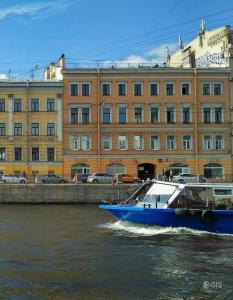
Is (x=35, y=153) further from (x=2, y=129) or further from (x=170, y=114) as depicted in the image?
(x=170, y=114)

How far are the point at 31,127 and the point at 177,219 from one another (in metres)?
41.0

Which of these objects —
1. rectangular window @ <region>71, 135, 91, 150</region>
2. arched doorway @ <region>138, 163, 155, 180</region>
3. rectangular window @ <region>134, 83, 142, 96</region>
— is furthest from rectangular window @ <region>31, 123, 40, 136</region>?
arched doorway @ <region>138, 163, 155, 180</region>

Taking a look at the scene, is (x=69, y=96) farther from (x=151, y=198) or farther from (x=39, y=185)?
(x=151, y=198)

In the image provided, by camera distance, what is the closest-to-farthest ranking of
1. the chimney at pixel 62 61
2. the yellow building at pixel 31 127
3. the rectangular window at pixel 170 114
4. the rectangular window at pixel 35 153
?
the yellow building at pixel 31 127 → the rectangular window at pixel 35 153 → the rectangular window at pixel 170 114 → the chimney at pixel 62 61

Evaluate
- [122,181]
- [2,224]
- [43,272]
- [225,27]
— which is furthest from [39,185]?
[43,272]

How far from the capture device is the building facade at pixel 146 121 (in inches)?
2606

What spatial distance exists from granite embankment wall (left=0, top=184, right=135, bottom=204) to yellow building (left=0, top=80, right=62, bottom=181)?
12819 mm

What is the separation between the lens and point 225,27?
2694 inches

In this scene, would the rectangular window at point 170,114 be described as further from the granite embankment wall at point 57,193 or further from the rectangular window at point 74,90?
the granite embankment wall at point 57,193

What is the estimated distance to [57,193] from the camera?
2067 inches

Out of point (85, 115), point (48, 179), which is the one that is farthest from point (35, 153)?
point (48, 179)

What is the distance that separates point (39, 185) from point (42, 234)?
25215 mm

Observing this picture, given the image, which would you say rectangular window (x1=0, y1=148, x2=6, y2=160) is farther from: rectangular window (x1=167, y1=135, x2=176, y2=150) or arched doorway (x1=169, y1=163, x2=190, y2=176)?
arched doorway (x1=169, y1=163, x2=190, y2=176)

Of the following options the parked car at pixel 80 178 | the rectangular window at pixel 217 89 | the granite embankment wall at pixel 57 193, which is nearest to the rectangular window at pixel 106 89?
the parked car at pixel 80 178
